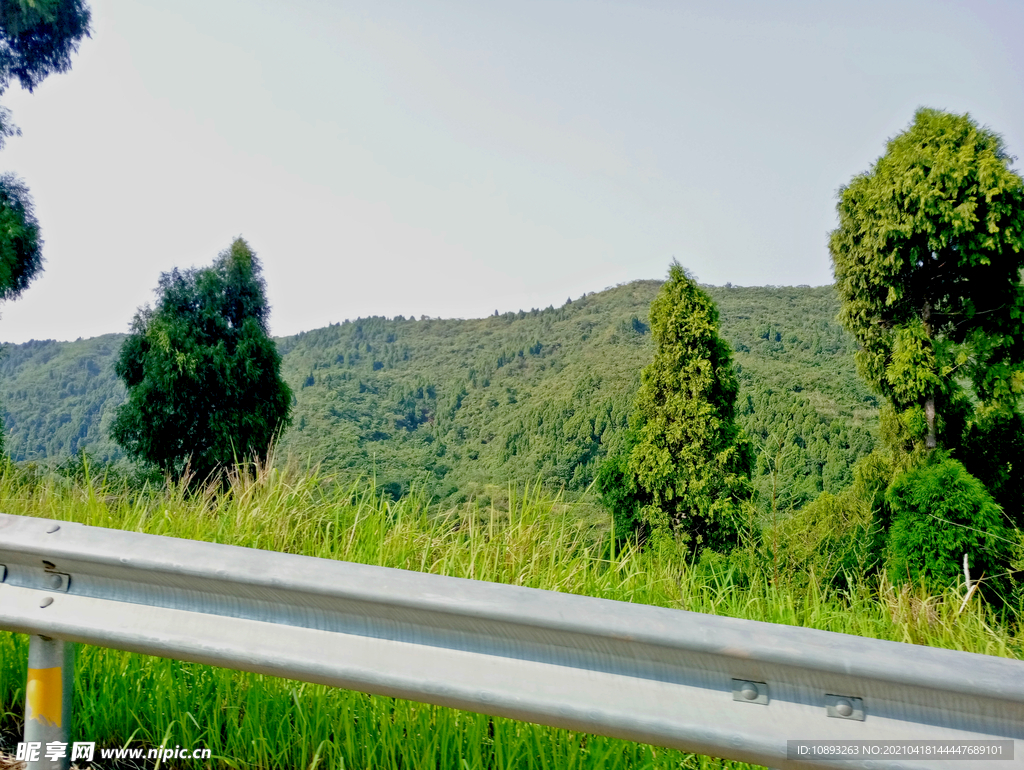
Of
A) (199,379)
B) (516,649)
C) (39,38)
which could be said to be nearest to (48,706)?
(516,649)

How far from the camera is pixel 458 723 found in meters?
1.40

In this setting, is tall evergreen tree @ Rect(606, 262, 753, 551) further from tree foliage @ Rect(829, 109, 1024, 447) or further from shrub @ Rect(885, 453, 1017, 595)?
shrub @ Rect(885, 453, 1017, 595)

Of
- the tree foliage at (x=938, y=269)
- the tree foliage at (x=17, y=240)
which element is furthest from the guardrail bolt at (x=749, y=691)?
the tree foliage at (x=17, y=240)

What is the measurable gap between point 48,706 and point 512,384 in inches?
1559

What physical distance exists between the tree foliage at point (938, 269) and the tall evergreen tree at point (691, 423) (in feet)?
10.4

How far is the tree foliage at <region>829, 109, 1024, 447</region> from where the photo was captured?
1457cm

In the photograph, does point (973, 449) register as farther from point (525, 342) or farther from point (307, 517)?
point (525, 342)

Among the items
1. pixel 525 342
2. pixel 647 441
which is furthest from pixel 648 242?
Result: pixel 647 441

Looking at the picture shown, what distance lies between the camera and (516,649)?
105 cm

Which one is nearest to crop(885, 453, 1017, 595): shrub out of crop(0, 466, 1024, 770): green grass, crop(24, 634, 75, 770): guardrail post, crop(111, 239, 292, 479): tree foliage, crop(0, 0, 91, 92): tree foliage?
crop(0, 466, 1024, 770): green grass

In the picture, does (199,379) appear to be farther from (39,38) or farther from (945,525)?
(945,525)

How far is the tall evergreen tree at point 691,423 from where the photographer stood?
15617mm

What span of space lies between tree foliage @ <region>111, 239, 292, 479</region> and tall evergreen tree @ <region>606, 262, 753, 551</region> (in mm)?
10659

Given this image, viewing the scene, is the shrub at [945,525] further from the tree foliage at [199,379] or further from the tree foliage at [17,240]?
the tree foliage at [17,240]
